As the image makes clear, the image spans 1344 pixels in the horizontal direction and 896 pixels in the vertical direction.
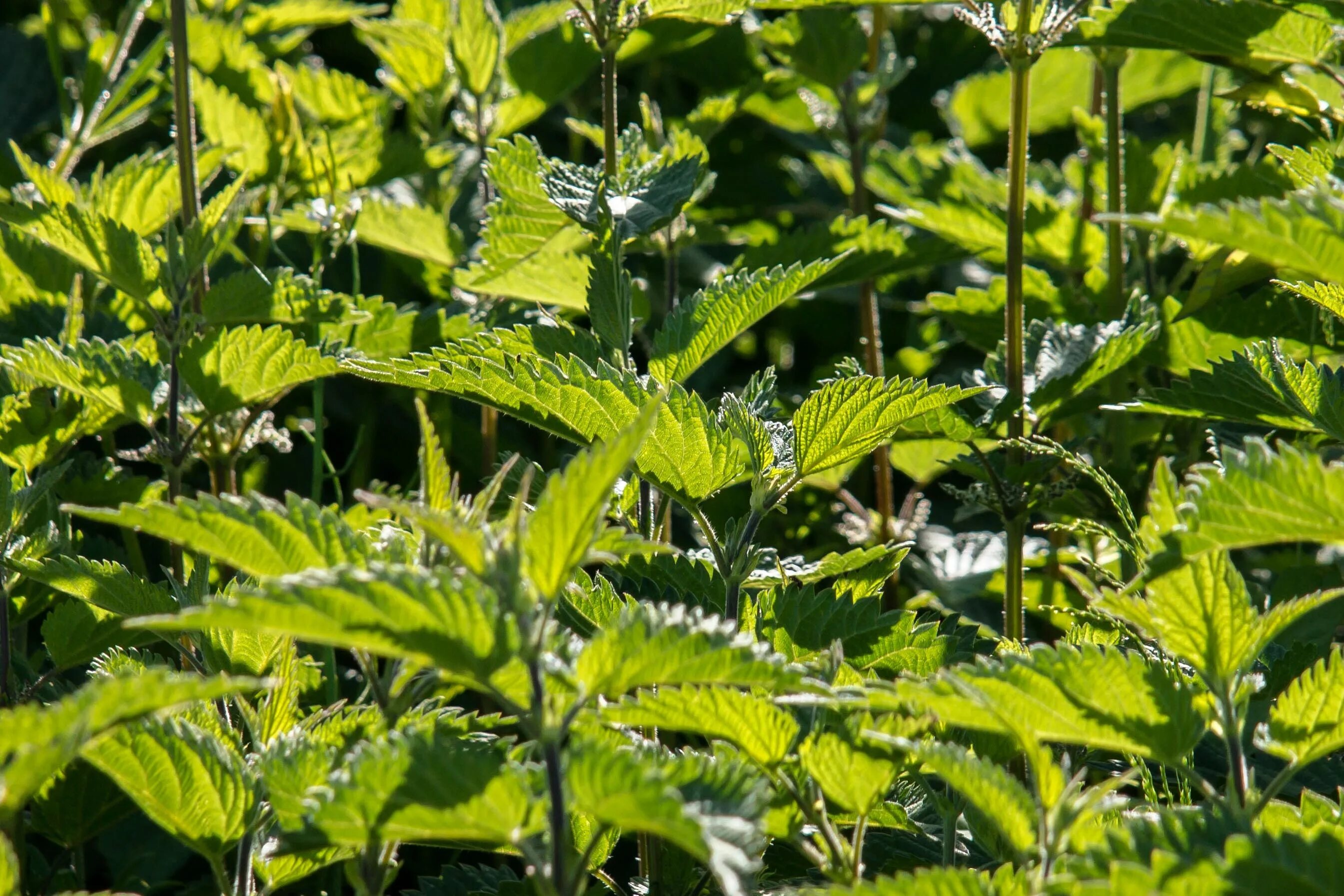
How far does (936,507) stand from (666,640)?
1306mm

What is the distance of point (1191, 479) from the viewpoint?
902 millimetres

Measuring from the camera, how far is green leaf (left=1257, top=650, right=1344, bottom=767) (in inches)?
34.2

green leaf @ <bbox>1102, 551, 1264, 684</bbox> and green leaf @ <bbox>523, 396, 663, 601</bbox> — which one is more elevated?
green leaf @ <bbox>523, 396, 663, 601</bbox>

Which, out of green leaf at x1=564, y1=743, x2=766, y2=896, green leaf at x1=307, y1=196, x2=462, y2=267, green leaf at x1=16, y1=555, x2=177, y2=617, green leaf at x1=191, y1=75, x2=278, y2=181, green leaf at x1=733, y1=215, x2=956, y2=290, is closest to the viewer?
green leaf at x1=564, y1=743, x2=766, y2=896

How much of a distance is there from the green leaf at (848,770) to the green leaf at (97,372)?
2.67 feet

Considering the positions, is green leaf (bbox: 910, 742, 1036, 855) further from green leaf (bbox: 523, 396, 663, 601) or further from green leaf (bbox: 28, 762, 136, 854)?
green leaf (bbox: 28, 762, 136, 854)

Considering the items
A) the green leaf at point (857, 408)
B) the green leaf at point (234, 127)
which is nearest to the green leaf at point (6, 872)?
the green leaf at point (857, 408)

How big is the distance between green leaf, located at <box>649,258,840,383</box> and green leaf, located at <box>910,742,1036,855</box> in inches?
19.1

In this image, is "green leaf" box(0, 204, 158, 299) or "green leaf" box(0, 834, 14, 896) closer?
"green leaf" box(0, 834, 14, 896)

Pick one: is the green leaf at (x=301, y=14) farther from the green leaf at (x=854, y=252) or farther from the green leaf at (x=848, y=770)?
the green leaf at (x=848, y=770)

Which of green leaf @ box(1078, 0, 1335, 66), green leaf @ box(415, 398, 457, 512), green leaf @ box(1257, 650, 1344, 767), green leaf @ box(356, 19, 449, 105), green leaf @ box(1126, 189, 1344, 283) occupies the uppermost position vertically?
green leaf @ box(1078, 0, 1335, 66)

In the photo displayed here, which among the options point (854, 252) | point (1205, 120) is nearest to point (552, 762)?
point (854, 252)

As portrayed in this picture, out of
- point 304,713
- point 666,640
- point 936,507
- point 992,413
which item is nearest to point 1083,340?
point 992,413

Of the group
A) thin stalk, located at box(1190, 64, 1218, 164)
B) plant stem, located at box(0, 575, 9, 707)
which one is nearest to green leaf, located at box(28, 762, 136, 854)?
plant stem, located at box(0, 575, 9, 707)
